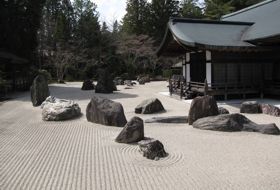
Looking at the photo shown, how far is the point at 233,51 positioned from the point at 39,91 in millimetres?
9016

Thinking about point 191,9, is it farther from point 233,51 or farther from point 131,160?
point 131,160

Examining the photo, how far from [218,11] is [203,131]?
2743 cm

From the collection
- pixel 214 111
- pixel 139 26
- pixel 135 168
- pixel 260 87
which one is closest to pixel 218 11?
pixel 139 26

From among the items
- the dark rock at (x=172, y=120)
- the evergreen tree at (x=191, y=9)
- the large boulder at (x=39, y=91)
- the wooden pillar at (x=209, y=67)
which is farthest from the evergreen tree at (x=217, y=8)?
the dark rock at (x=172, y=120)

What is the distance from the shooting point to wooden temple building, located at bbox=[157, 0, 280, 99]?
14.5 meters

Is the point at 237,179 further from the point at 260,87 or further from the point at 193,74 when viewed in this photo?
the point at 193,74

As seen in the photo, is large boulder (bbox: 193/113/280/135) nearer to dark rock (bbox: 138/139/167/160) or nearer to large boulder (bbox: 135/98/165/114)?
dark rock (bbox: 138/139/167/160)

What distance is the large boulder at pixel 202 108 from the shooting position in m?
9.77

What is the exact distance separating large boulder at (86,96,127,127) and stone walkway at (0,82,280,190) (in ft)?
1.20

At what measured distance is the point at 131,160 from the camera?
21.0 feet

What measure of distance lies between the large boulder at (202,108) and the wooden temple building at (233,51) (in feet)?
15.1

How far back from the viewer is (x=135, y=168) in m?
5.91

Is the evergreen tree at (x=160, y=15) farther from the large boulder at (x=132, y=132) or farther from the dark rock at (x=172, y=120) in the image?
the large boulder at (x=132, y=132)

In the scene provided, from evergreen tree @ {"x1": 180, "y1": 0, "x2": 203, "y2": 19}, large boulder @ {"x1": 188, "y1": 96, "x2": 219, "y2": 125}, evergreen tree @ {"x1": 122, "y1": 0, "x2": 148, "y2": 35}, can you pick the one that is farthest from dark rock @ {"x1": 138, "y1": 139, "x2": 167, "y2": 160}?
evergreen tree @ {"x1": 122, "y1": 0, "x2": 148, "y2": 35}
